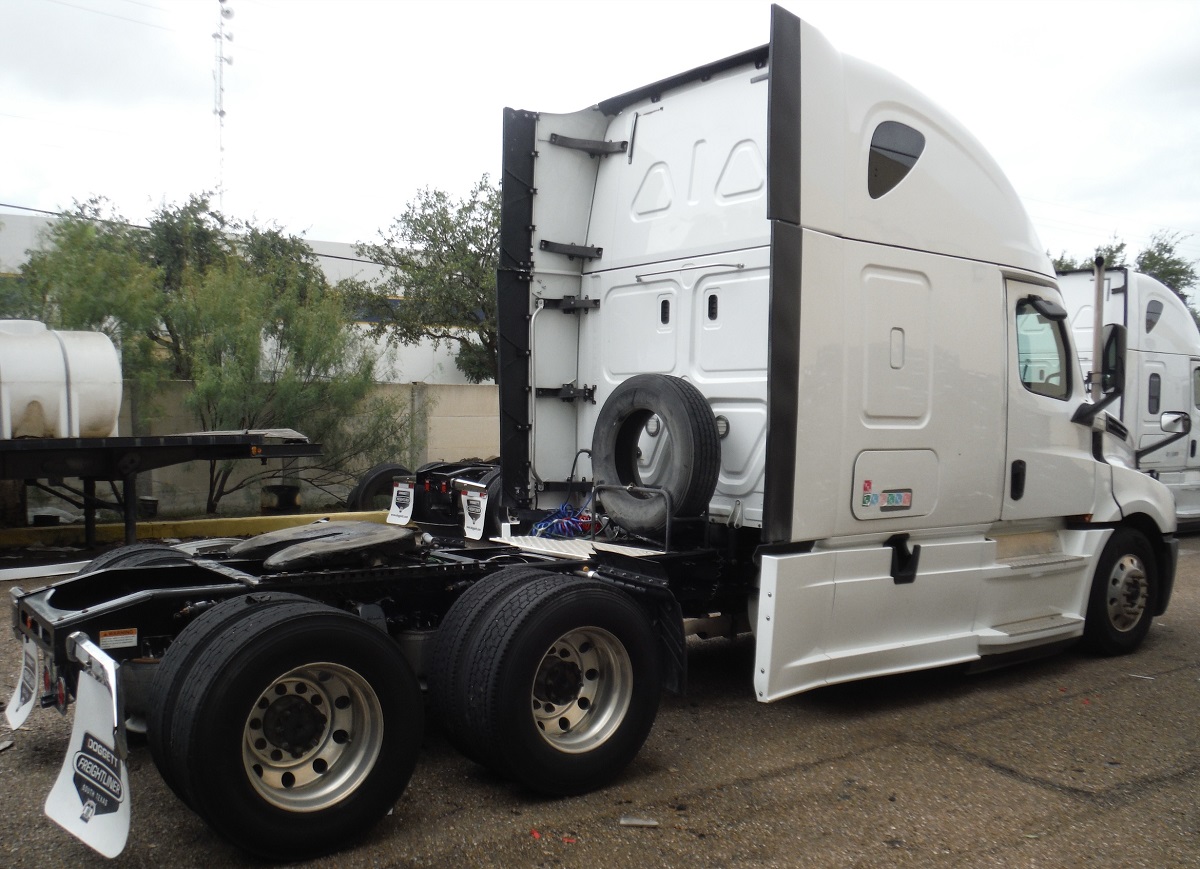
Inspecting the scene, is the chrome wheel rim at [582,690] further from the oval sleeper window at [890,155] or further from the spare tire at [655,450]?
the oval sleeper window at [890,155]

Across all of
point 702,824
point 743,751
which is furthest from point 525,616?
point 743,751

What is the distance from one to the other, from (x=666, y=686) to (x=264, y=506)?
32.8 ft

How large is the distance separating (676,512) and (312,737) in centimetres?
212

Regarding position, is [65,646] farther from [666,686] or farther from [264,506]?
[264,506]

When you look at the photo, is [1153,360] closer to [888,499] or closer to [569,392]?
[888,499]

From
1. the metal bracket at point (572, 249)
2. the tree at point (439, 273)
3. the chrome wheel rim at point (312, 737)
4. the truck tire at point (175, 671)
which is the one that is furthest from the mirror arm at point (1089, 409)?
the tree at point (439, 273)

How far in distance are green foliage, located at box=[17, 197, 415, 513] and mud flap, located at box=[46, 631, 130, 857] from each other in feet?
31.5

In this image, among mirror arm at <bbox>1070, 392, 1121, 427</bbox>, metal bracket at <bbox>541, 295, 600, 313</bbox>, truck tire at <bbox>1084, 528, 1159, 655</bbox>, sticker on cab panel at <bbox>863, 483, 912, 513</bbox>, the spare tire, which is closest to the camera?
the spare tire

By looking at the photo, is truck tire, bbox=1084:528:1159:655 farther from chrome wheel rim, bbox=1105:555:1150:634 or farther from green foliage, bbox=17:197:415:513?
green foliage, bbox=17:197:415:513

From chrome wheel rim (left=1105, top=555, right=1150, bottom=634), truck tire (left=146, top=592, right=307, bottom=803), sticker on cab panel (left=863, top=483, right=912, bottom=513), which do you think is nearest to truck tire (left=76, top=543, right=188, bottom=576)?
truck tire (left=146, top=592, right=307, bottom=803)

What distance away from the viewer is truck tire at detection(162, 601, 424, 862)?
3348mm

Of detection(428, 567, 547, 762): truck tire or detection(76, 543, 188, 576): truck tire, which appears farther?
detection(76, 543, 188, 576): truck tire

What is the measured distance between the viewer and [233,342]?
42.9 ft

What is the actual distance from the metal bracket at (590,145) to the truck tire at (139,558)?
128 inches
